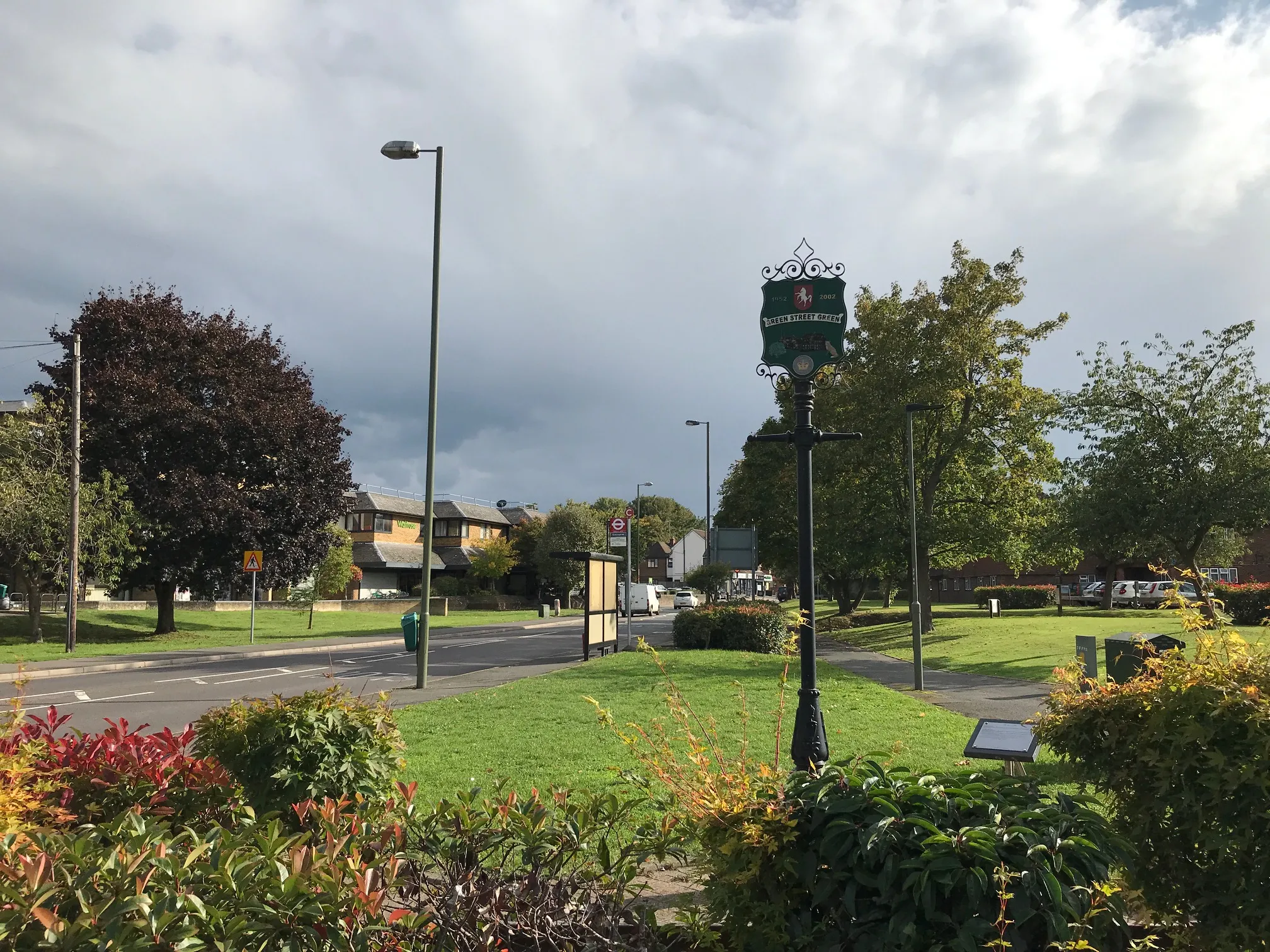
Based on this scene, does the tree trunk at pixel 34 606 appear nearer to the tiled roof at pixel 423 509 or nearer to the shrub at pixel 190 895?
the shrub at pixel 190 895

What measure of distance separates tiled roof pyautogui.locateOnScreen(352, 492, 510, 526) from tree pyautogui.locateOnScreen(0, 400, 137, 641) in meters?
35.5

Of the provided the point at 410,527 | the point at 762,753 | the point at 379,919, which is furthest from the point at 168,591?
the point at 410,527

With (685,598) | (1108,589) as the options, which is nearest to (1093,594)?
(1108,589)

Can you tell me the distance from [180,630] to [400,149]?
961 inches

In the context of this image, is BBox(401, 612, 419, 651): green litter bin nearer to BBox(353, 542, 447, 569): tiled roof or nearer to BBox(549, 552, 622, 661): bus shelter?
BBox(549, 552, 622, 661): bus shelter

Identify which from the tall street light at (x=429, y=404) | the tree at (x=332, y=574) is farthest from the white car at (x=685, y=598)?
the tall street light at (x=429, y=404)

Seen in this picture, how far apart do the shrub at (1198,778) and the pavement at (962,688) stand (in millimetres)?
6951

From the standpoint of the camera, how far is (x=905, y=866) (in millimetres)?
2707

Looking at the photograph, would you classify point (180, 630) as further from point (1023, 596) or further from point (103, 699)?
point (1023, 596)

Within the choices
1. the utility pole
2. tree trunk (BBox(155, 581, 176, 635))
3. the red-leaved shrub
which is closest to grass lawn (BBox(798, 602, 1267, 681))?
the red-leaved shrub

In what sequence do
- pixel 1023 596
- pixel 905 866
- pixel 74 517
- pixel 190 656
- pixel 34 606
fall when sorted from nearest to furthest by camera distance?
pixel 905 866 < pixel 190 656 < pixel 74 517 < pixel 34 606 < pixel 1023 596

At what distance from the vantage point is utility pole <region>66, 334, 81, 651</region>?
23753mm

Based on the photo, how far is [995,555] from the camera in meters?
30.5

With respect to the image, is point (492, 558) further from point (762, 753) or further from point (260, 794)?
point (260, 794)
